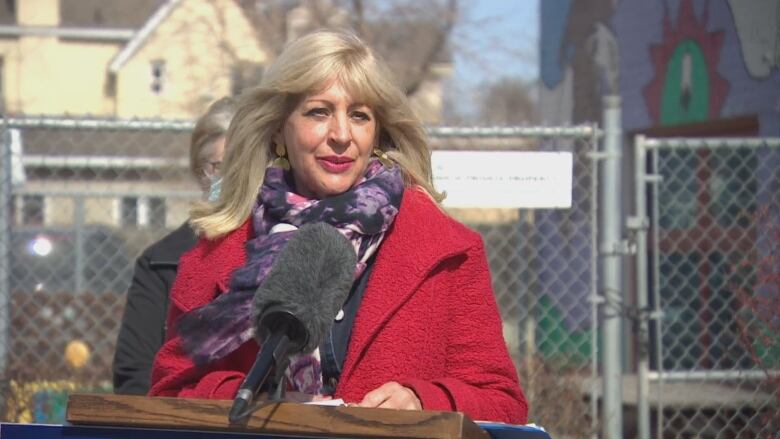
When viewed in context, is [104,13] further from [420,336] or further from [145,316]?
[420,336]

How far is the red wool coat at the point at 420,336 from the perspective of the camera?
279cm

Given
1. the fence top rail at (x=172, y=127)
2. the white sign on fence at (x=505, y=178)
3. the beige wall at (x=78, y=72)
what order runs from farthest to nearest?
1. the beige wall at (x=78, y=72)
2. the fence top rail at (x=172, y=127)
3. the white sign on fence at (x=505, y=178)

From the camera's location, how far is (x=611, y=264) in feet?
19.7

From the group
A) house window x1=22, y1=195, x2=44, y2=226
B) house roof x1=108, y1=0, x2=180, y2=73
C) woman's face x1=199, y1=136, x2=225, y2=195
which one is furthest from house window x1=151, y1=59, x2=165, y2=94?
woman's face x1=199, y1=136, x2=225, y2=195

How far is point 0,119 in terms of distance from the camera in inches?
→ 238

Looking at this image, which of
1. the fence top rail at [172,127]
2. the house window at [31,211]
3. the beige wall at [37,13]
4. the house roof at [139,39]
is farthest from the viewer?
the beige wall at [37,13]

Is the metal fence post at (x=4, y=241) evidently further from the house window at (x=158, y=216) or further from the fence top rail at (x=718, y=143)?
the fence top rail at (x=718, y=143)

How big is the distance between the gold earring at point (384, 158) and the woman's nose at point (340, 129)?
5.8 inches

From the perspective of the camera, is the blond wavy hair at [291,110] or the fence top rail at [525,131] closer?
the blond wavy hair at [291,110]

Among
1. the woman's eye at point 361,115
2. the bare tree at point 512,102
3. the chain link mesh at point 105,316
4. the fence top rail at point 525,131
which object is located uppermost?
the bare tree at point 512,102

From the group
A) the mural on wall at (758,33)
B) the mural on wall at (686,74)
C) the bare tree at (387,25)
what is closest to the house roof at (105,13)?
the bare tree at (387,25)

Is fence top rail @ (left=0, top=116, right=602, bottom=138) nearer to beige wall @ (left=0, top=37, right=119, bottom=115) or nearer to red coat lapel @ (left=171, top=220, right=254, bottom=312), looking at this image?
red coat lapel @ (left=171, top=220, right=254, bottom=312)

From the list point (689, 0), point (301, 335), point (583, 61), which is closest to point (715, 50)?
point (689, 0)

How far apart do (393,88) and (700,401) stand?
13.7 feet
